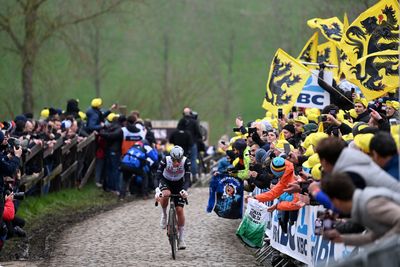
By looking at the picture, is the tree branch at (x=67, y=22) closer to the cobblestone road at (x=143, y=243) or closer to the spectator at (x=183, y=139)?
the spectator at (x=183, y=139)

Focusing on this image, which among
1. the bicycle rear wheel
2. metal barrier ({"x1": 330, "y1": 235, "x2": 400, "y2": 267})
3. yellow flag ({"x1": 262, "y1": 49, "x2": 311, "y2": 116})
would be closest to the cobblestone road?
the bicycle rear wheel

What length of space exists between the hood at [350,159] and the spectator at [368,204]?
1.87 ft

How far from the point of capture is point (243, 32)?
373 feet

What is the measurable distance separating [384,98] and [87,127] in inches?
513

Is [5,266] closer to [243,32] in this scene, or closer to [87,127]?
[87,127]

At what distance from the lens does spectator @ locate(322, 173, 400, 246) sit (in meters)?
8.62

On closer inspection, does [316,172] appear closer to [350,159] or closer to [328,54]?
[350,159]

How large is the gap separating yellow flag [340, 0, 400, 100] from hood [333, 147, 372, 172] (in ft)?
25.9

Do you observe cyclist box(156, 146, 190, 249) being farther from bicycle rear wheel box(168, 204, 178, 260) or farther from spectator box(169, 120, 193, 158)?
spectator box(169, 120, 193, 158)

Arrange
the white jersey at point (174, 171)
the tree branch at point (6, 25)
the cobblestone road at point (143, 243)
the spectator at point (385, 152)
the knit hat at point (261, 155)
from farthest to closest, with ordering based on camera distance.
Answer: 1. the tree branch at point (6, 25)
2. the white jersey at point (174, 171)
3. the knit hat at point (261, 155)
4. the cobblestone road at point (143, 243)
5. the spectator at point (385, 152)

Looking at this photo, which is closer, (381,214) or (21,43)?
(381,214)

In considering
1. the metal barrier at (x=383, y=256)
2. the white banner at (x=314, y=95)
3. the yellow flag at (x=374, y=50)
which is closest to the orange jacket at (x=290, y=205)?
the yellow flag at (x=374, y=50)

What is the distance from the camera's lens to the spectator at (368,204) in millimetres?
8617

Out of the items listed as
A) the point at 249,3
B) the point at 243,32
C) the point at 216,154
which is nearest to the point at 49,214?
the point at 216,154
